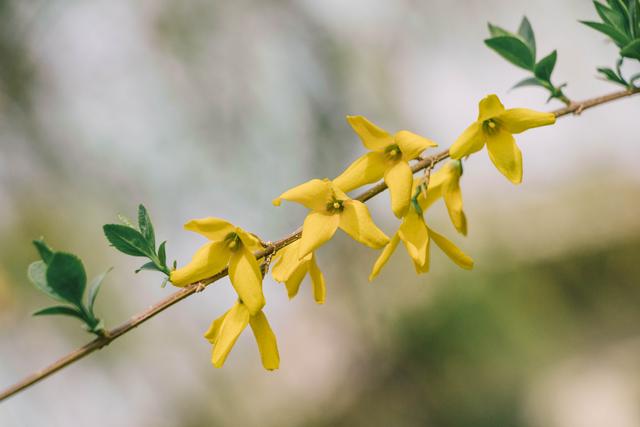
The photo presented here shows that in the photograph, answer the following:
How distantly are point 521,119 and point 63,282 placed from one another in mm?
477

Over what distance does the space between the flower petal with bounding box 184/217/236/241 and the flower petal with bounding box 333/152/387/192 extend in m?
0.13

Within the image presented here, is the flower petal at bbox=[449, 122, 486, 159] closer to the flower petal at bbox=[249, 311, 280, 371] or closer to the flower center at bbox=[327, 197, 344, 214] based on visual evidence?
the flower center at bbox=[327, 197, 344, 214]

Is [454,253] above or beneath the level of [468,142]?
beneath

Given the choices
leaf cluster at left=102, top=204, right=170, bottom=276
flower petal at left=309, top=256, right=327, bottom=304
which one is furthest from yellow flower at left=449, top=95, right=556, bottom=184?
leaf cluster at left=102, top=204, right=170, bottom=276

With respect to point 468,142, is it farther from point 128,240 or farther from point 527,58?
point 128,240

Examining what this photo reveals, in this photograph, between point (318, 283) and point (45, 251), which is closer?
point (45, 251)

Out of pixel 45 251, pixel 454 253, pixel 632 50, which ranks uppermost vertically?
pixel 45 251

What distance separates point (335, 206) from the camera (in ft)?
1.82

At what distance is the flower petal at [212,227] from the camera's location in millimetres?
523

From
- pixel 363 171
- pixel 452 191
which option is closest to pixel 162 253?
pixel 363 171

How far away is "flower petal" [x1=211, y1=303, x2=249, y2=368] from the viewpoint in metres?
0.56

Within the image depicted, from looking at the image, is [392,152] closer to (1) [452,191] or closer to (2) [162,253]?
(1) [452,191]

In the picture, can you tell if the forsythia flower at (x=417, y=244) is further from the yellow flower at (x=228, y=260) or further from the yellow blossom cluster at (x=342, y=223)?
the yellow flower at (x=228, y=260)

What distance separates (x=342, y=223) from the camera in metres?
0.54
